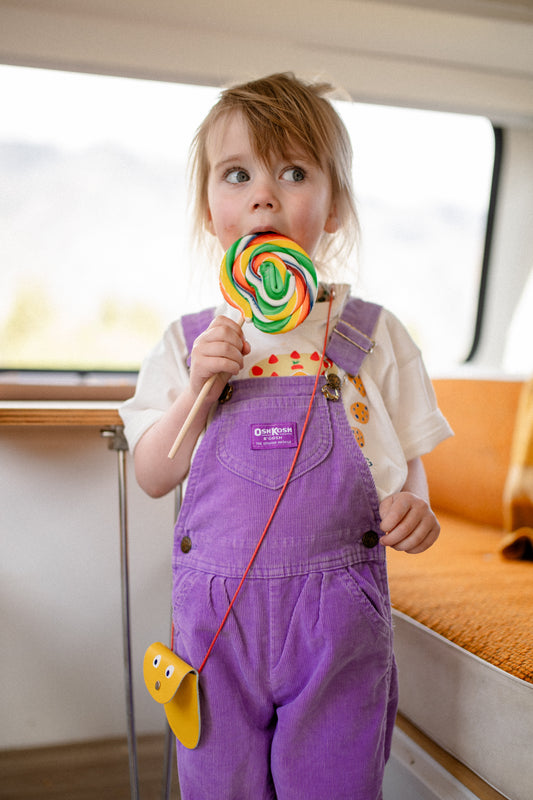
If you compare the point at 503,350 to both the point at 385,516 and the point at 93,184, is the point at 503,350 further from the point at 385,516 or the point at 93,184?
the point at 385,516

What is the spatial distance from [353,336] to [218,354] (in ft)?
0.88

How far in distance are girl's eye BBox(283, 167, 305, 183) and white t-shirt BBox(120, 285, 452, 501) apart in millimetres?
204

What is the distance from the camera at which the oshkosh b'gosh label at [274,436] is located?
1060 millimetres

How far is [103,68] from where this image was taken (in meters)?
1.98

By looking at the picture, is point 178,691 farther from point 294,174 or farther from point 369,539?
point 294,174

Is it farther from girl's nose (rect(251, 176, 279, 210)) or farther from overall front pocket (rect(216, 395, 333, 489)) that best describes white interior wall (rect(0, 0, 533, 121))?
overall front pocket (rect(216, 395, 333, 489))

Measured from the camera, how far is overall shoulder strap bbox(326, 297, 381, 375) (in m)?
1.15

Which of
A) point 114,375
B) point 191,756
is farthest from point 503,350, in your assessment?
point 191,756

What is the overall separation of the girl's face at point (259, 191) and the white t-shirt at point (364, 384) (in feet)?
0.49

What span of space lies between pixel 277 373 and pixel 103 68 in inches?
51.5

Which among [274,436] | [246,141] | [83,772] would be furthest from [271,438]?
[83,772]

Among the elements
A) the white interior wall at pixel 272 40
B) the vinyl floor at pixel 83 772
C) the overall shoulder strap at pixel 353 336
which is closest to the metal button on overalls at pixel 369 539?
the overall shoulder strap at pixel 353 336

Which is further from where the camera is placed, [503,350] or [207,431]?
[503,350]

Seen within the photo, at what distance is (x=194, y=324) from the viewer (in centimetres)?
122
